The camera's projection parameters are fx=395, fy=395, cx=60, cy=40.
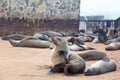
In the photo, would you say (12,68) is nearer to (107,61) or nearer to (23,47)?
(107,61)

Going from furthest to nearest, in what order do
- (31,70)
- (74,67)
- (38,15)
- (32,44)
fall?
(38,15)
(32,44)
(31,70)
(74,67)

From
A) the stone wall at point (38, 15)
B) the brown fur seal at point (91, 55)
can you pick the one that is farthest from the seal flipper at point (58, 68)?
the stone wall at point (38, 15)

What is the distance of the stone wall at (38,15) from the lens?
19.1m

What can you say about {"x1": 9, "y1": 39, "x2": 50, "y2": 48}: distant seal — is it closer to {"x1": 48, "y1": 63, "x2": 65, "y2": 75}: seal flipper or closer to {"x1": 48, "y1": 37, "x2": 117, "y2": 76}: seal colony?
{"x1": 48, "y1": 37, "x2": 117, "y2": 76}: seal colony

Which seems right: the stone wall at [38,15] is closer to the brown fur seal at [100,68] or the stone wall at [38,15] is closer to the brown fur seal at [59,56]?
the brown fur seal at [59,56]

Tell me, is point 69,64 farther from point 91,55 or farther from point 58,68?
point 91,55

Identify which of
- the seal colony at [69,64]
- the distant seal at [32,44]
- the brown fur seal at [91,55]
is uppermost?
the seal colony at [69,64]

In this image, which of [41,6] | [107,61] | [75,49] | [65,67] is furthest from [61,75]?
[41,6]

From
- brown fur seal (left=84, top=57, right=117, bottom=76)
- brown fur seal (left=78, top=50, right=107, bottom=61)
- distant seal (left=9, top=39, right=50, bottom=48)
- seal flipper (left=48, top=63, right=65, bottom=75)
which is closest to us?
brown fur seal (left=84, top=57, right=117, bottom=76)

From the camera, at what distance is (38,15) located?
1991 centimetres

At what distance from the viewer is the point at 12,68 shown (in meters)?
8.57

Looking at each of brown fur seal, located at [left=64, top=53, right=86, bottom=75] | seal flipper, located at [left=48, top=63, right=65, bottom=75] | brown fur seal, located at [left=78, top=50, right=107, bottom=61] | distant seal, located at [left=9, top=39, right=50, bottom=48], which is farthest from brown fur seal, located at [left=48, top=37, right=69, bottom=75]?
distant seal, located at [left=9, top=39, right=50, bottom=48]

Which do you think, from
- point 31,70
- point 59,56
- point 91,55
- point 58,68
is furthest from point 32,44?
point 58,68

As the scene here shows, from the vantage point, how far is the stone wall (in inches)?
752
